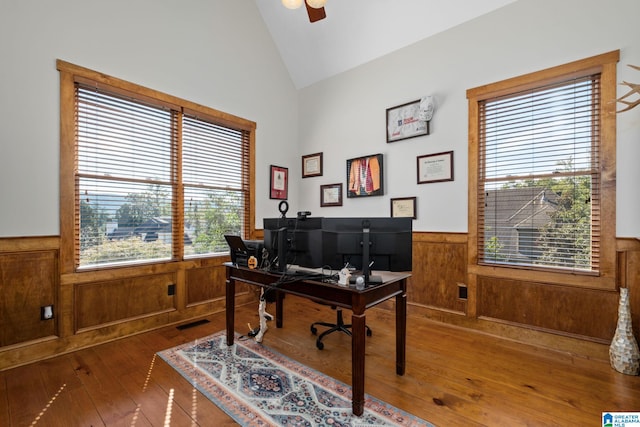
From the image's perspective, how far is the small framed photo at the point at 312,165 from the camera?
14.6 ft

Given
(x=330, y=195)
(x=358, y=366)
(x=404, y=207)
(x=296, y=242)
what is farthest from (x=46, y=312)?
(x=404, y=207)

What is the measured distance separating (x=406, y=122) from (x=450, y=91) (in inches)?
22.0

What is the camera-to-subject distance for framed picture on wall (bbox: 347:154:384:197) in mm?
3783

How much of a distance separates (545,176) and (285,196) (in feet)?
10.5

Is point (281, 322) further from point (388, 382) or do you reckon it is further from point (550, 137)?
point (550, 137)

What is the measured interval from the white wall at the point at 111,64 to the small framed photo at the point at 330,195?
0.77 metres

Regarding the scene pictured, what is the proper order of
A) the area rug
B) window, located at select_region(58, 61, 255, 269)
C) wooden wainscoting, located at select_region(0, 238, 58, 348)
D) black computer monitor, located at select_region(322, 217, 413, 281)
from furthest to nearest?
window, located at select_region(58, 61, 255, 269)
wooden wainscoting, located at select_region(0, 238, 58, 348)
black computer monitor, located at select_region(322, 217, 413, 281)
the area rug

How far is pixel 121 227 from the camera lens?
2.94 metres

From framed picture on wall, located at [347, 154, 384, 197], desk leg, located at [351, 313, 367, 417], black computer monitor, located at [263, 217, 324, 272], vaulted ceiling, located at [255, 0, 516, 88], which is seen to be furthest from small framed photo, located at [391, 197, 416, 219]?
desk leg, located at [351, 313, 367, 417]

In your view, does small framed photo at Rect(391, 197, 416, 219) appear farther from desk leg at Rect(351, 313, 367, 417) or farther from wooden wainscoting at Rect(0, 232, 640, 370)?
desk leg at Rect(351, 313, 367, 417)

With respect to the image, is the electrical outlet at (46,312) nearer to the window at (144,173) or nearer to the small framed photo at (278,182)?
the window at (144,173)

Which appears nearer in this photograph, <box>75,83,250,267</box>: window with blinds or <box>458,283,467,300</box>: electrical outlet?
<box>75,83,250,267</box>: window with blinds

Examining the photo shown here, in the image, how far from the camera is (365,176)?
12.8 feet

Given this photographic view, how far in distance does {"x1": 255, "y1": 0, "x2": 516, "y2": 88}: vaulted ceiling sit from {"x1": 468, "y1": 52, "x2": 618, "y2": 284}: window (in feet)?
2.97
